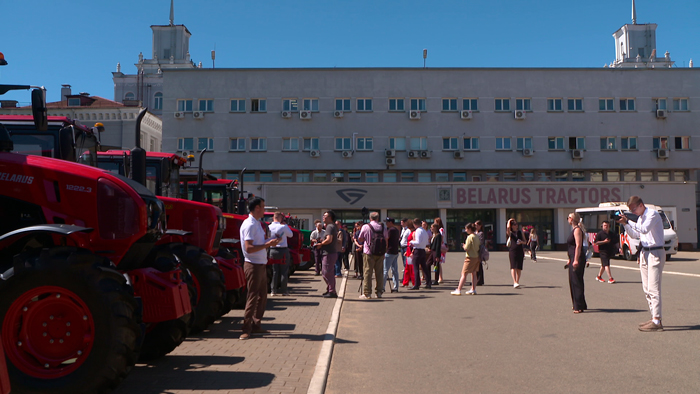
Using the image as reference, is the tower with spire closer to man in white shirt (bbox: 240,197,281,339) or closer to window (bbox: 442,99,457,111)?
window (bbox: 442,99,457,111)

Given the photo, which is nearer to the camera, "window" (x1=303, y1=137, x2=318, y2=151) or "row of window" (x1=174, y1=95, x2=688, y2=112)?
"window" (x1=303, y1=137, x2=318, y2=151)

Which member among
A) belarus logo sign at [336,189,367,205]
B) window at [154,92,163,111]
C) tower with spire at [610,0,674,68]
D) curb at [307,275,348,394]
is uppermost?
tower with spire at [610,0,674,68]

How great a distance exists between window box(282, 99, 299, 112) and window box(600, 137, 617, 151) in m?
24.2

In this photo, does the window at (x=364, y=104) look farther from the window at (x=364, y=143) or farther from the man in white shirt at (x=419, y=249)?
the man in white shirt at (x=419, y=249)

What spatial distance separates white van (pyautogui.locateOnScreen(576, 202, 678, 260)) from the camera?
33688 millimetres

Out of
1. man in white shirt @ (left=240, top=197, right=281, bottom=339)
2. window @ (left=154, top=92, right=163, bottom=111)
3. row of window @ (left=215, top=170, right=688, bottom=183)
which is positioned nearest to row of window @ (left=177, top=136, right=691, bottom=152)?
row of window @ (left=215, top=170, right=688, bottom=183)

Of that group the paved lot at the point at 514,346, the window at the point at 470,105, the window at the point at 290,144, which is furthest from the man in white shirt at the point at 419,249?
the window at the point at 470,105

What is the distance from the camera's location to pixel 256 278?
933cm

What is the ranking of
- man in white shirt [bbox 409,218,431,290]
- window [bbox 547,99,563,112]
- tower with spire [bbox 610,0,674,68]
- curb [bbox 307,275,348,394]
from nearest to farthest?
curb [bbox 307,275,348,394] → man in white shirt [bbox 409,218,431,290] → window [bbox 547,99,563,112] → tower with spire [bbox 610,0,674,68]

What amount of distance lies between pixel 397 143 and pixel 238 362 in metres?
46.0

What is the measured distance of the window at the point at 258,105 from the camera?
174 ft

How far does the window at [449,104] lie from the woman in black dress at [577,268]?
4133cm

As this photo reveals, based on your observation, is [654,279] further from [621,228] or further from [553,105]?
[553,105]

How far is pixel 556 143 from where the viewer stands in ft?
174
